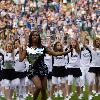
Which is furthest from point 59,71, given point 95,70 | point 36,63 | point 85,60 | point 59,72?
point 36,63

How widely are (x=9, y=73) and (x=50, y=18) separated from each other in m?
17.8

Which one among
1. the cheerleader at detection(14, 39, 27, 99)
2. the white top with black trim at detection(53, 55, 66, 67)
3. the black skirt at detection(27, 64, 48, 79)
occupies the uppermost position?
the black skirt at detection(27, 64, 48, 79)

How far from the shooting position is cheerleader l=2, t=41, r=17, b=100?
38.2 ft

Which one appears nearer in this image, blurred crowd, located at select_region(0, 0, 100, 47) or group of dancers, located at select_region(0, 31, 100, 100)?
group of dancers, located at select_region(0, 31, 100, 100)

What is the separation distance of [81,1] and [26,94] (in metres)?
18.4

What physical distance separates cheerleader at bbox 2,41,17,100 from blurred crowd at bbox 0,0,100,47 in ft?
46.3

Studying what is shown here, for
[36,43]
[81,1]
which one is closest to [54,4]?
[81,1]

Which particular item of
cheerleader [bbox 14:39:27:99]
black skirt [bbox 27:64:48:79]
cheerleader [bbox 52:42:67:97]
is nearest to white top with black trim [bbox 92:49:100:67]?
cheerleader [bbox 52:42:67:97]

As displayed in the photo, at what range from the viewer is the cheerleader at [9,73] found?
11641 mm

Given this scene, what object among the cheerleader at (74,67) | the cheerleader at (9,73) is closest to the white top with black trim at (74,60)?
the cheerleader at (74,67)

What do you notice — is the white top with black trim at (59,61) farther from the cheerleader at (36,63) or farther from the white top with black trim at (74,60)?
the cheerleader at (36,63)

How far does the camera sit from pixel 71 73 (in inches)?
491

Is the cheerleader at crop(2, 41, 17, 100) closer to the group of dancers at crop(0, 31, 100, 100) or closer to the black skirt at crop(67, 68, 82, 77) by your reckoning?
the group of dancers at crop(0, 31, 100, 100)

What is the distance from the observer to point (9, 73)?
11711 mm
